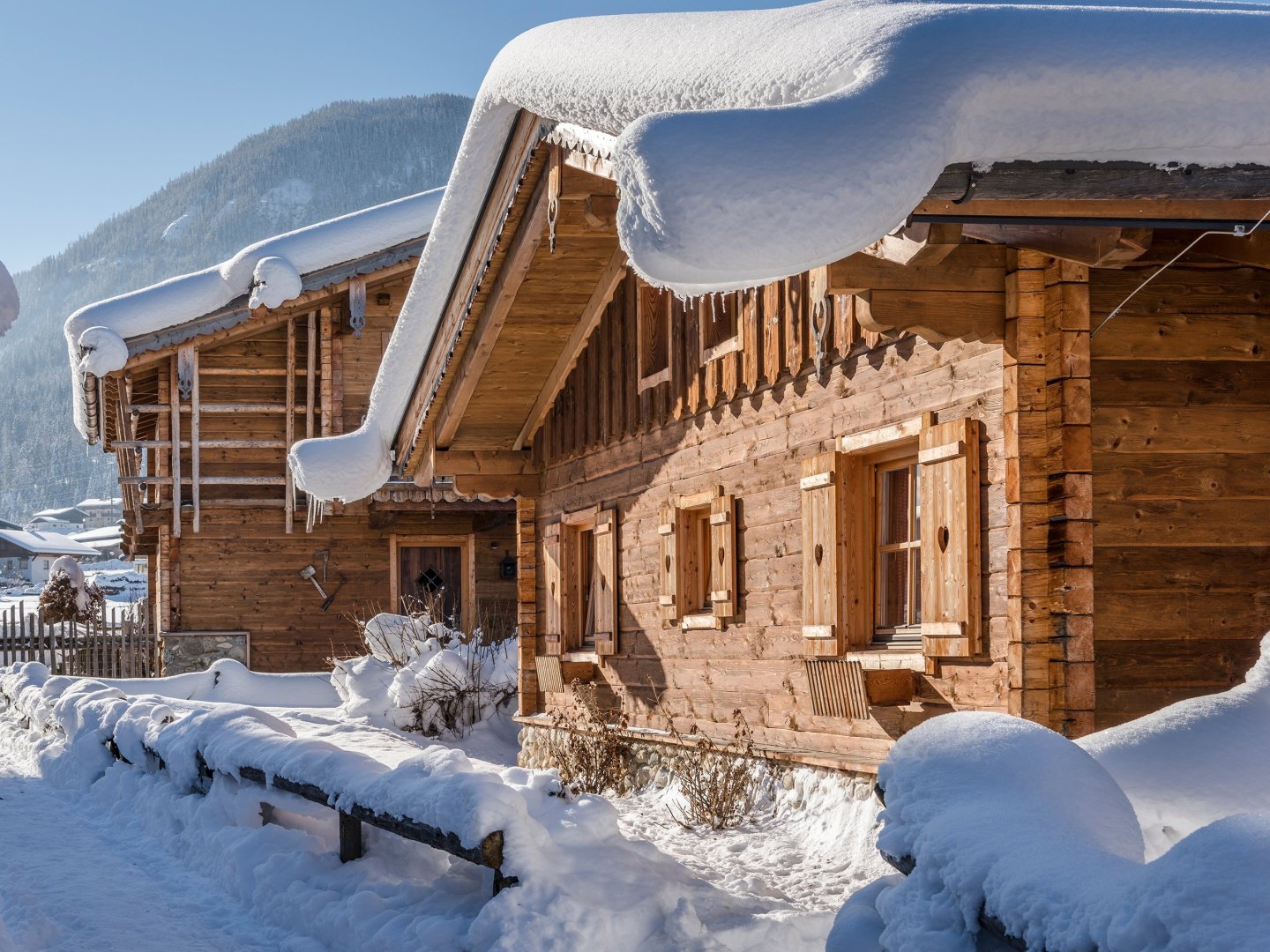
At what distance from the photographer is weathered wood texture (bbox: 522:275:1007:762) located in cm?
730

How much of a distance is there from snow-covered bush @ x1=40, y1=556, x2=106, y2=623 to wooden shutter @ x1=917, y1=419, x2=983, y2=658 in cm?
2229

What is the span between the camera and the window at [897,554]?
8.01 meters

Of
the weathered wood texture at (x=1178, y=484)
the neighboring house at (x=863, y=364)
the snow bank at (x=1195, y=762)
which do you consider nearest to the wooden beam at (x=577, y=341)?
the neighboring house at (x=863, y=364)

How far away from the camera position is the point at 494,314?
32.8ft

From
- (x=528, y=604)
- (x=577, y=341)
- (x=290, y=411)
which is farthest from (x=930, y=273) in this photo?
(x=290, y=411)

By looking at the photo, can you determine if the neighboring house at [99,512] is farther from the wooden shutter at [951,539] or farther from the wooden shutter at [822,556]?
the wooden shutter at [951,539]

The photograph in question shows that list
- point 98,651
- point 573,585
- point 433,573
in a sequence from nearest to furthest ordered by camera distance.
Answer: point 573,585
point 433,573
point 98,651

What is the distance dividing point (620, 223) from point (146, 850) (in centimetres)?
558

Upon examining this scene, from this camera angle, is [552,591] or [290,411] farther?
[290,411]

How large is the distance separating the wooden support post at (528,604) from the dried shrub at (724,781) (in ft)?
13.6

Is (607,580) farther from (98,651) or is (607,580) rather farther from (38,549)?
(38,549)

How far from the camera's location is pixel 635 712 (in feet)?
38.4

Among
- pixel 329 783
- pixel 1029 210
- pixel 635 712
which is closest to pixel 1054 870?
pixel 1029 210

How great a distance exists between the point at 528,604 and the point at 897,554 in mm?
6294
